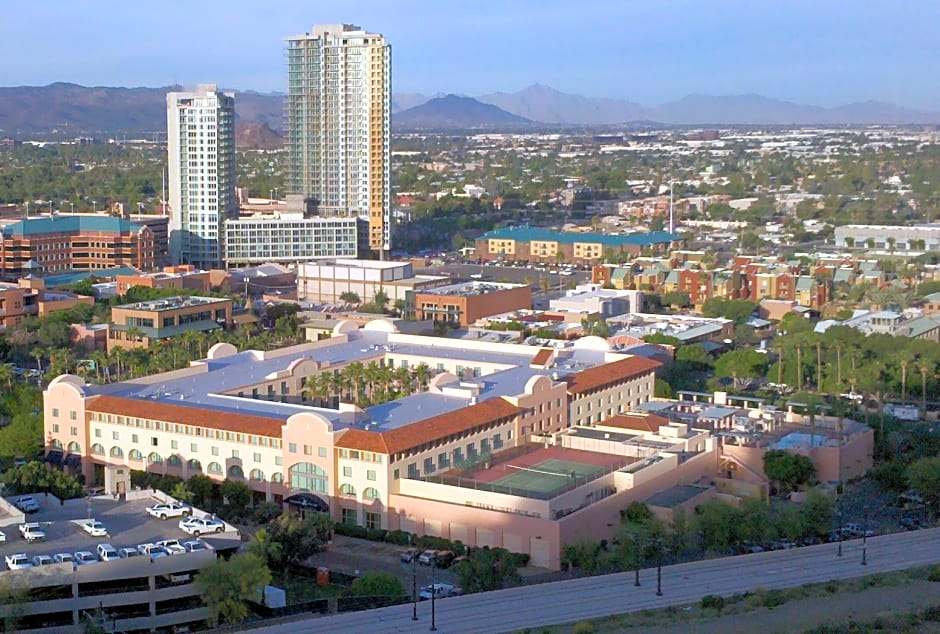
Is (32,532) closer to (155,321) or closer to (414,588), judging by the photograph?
(414,588)

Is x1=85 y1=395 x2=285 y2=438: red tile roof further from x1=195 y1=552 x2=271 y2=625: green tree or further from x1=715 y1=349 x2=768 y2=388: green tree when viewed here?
x1=715 y1=349 x2=768 y2=388: green tree

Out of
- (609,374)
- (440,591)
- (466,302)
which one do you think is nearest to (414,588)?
(440,591)

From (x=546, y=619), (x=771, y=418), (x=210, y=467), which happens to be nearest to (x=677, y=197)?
(x=771, y=418)

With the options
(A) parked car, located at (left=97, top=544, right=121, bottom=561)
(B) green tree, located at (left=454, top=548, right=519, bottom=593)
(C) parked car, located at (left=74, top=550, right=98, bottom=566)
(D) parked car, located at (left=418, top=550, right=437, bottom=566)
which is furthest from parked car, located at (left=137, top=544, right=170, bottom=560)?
(D) parked car, located at (left=418, top=550, right=437, bottom=566)

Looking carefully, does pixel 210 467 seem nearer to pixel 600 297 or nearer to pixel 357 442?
pixel 357 442

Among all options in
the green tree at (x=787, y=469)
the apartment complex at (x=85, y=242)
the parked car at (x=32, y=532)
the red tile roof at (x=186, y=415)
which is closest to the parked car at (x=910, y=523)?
the green tree at (x=787, y=469)

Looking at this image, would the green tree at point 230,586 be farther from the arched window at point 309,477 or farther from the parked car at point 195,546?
the arched window at point 309,477
